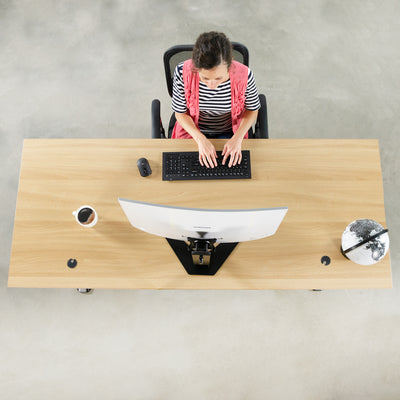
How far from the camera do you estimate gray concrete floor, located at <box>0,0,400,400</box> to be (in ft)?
6.78

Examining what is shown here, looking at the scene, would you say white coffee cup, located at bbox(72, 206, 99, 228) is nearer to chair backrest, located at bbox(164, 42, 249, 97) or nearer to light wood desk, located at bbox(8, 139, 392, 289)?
light wood desk, located at bbox(8, 139, 392, 289)

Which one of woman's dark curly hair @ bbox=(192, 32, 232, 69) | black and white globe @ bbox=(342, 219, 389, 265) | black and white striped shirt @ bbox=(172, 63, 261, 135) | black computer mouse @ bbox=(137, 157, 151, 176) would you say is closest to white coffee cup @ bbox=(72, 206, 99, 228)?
black computer mouse @ bbox=(137, 157, 151, 176)

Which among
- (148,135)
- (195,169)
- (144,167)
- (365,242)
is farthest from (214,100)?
(148,135)

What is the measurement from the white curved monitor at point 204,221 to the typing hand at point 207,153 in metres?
0.44

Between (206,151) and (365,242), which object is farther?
(206,151)

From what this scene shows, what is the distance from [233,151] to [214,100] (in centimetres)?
29

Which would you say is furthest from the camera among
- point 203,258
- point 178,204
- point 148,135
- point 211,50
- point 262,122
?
point 148,135

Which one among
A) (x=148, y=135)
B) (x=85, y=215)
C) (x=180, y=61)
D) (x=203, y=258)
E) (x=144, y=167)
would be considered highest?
(x=148, y=135)

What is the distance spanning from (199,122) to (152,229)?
810mm

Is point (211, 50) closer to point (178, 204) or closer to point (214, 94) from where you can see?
point (214, 94)

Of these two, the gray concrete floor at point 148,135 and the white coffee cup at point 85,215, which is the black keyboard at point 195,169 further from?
the gray concrete floor at point 148,135

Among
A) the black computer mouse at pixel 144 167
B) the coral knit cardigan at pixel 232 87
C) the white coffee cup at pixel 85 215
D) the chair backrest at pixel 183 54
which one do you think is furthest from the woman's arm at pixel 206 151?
the white coffee cup at pixel 85 215

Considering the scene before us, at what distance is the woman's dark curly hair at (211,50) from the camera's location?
1.18 m

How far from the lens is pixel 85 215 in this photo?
138 centimetres
